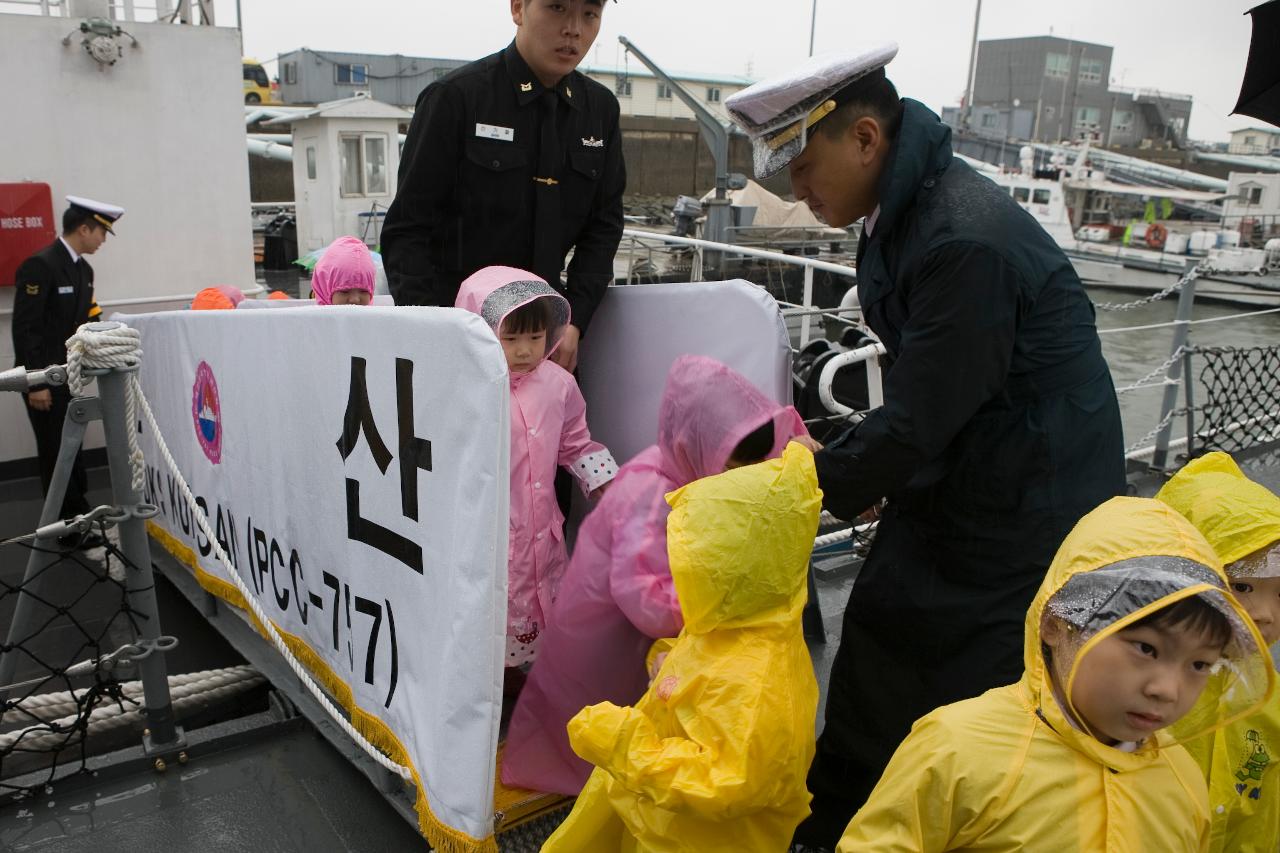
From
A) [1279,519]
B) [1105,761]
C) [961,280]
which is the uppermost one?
[961,280]

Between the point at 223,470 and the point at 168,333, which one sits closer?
the point at 223,470

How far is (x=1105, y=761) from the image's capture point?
146 cm

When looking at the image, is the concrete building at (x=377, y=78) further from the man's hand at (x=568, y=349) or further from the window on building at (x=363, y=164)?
the man's hand at (x=568, y=349)

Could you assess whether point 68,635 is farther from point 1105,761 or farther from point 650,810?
point 1105,761

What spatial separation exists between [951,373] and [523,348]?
1.26 metres

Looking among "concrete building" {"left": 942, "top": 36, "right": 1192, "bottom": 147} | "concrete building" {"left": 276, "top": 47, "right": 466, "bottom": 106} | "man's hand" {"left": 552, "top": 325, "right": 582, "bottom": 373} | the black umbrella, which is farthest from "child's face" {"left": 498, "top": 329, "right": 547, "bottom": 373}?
"concrete building" {"left": 942, "top": 36, "right": 1192, "bottom": 147}

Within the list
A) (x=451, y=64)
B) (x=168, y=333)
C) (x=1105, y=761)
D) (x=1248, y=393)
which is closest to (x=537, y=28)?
(x=168, y=333)

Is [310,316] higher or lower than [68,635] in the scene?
higher

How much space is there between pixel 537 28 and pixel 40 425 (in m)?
4.70

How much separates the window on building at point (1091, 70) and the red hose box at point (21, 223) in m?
79.5

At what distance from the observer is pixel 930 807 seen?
146cm

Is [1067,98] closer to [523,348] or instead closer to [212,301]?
[212,301]

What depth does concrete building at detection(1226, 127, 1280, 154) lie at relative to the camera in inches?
2414

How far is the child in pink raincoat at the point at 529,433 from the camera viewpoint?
263 centimetres
